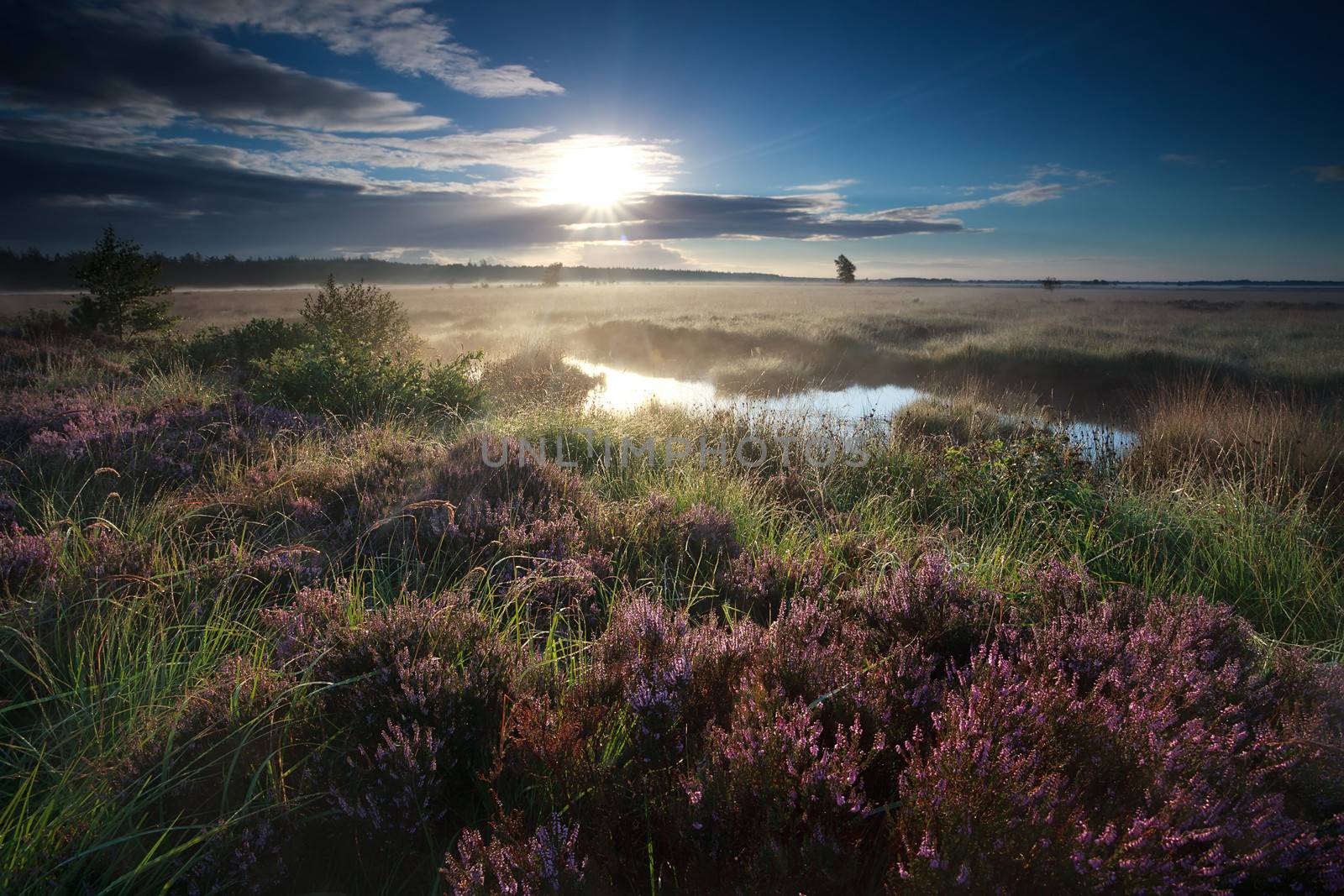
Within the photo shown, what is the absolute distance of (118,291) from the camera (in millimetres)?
15477

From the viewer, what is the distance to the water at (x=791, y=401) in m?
10.7

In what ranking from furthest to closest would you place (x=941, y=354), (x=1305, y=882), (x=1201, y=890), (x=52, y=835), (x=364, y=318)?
(x=941, y=354) → (x=364, y=318) → (x=52, y=835) → (x=1305, y=882) → (x=1201, y=890)

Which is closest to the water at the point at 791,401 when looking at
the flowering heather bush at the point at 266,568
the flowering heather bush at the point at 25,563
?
the flowering heather bush at the point at 266,568

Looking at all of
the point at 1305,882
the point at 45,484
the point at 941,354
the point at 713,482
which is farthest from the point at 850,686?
the point at 941,354

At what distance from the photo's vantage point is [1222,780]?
1658mm

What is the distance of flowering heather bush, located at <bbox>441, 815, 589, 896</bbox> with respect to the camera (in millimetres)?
1498

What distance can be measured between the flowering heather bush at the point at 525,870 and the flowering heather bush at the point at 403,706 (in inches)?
17.7

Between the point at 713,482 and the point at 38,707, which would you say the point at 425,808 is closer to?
the point at 38,707

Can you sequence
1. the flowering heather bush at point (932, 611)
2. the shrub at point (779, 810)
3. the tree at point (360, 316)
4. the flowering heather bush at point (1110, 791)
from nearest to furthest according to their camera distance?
the flowering heather bush at point (1110, 791) → the shrub at point (779, 810) → the flowering heather bush at point (932, 611) → the tree at point (360, 316)

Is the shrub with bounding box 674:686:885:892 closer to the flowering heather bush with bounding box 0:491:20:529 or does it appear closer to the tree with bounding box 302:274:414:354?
the flowering heather bush with bounding box 0:491:20:529

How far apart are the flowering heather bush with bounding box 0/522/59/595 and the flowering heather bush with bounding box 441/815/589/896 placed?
346cm

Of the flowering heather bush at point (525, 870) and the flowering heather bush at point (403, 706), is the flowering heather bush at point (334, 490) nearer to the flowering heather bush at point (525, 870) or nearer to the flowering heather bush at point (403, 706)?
the flowering heather bush at point (403, 706)

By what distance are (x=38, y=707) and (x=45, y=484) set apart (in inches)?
151

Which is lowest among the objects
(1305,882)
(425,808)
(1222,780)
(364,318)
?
(425,808)
